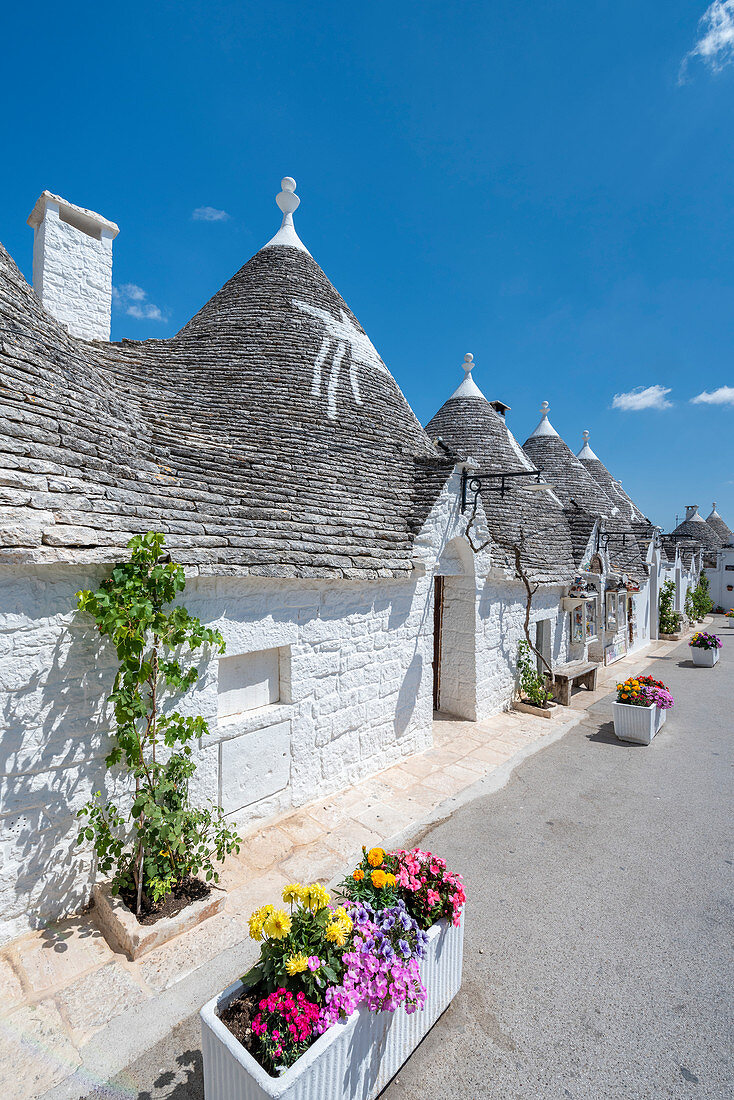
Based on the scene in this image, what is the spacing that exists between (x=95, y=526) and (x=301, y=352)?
15.8 ft

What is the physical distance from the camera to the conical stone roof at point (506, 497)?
9.42 meters

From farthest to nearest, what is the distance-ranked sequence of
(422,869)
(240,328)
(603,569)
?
(603,569)
(240,328)
(422,869)

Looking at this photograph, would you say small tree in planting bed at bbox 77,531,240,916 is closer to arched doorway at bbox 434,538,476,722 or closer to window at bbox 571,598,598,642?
arched doorway at bbox 434,538,476,722

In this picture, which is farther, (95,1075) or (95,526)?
(95,526)

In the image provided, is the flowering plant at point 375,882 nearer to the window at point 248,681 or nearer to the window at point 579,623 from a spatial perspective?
the window at point 248,681

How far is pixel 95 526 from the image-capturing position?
338 cm

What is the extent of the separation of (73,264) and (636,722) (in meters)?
10.0

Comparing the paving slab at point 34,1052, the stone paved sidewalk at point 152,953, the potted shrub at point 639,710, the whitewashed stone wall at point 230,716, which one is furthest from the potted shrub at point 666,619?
the paving slab at point 34,1052

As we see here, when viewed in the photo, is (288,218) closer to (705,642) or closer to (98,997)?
(98,997)

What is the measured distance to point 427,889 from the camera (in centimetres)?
280

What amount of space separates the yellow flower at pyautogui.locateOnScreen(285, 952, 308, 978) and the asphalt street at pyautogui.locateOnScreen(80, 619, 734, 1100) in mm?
963

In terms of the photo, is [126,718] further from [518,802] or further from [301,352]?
[301,352]

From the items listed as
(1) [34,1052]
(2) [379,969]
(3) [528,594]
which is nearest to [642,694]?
(3) [528,594]

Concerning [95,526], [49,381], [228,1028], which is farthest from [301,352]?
[228,1028]
